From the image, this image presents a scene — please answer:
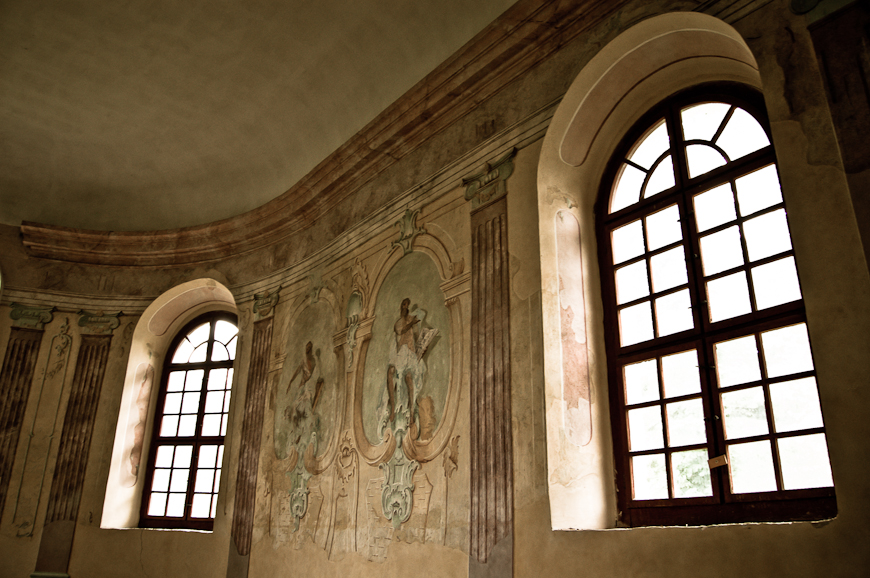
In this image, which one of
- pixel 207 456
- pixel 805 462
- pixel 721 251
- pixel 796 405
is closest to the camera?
pixel 805 462

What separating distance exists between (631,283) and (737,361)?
1069 mm

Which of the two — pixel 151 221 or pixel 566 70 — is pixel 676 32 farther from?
pixel 151 221

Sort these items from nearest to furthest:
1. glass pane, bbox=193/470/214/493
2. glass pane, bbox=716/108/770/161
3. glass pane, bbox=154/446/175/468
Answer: glass pane, bbox=716/108/770/161, glass pane, bbox=193/470/214/493, glass pane, bbox=154/446/175/468

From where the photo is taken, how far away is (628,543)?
3.99 m

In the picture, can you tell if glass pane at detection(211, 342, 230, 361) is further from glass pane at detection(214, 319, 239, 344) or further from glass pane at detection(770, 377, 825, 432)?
glass pane at detection(770, 377, 825, 432)

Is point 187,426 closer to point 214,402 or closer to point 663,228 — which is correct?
point 214,402

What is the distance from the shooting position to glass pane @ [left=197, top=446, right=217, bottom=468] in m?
9.31

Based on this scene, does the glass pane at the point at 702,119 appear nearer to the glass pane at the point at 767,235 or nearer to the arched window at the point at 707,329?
the arched window at the point at 707,329

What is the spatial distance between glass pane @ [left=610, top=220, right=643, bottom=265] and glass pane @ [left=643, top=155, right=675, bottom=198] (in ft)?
0.83

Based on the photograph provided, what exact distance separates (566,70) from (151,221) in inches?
295

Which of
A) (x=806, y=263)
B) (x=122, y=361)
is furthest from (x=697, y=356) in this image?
(x=122, y=361)

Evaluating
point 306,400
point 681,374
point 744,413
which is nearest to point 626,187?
point 681,374

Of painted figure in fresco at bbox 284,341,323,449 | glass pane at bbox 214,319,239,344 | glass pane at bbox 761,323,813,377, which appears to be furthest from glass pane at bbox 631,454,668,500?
glass pane at bbox 214,319,239,344

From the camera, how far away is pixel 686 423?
14.3 ft
